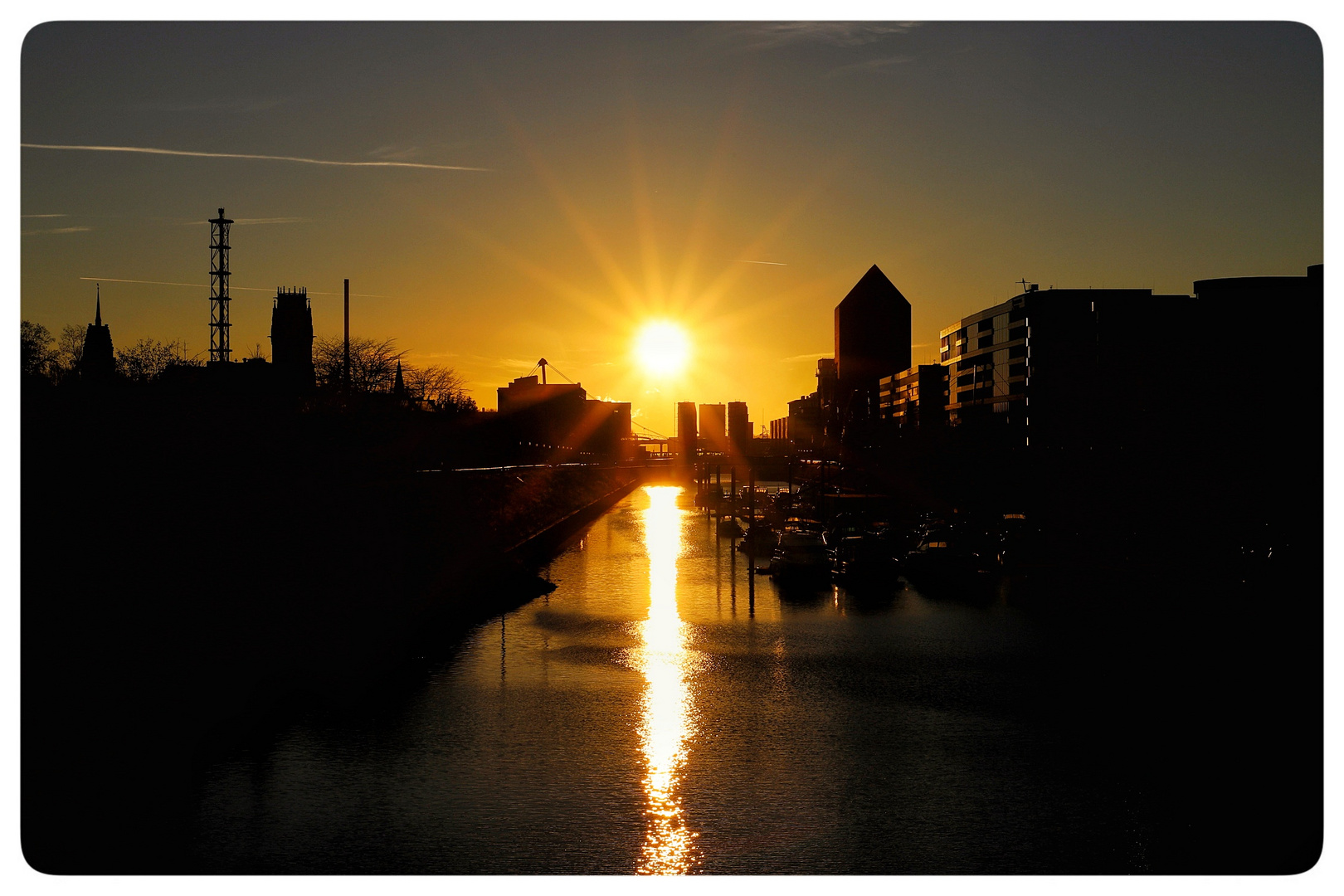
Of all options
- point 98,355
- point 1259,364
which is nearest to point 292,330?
point 98,355

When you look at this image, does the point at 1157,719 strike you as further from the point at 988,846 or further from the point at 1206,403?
the point at 1206,403

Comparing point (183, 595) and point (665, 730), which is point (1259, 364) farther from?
point (183, 595)

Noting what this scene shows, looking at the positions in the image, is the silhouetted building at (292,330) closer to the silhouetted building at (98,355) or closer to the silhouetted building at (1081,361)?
the silhouetted building at (98,355)

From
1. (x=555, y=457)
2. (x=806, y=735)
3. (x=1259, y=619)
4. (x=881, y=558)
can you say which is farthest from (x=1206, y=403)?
(x=555, y=457)

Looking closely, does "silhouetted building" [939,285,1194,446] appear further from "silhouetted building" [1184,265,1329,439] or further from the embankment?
the embankment

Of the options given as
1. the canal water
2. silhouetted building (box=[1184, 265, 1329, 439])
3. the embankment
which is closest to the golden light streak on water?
the canal water

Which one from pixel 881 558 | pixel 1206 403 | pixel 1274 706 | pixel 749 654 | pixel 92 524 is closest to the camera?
pixel 1274 706

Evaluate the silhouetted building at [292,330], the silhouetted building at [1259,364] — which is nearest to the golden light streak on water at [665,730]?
the silhouetted building at [1259,364]
